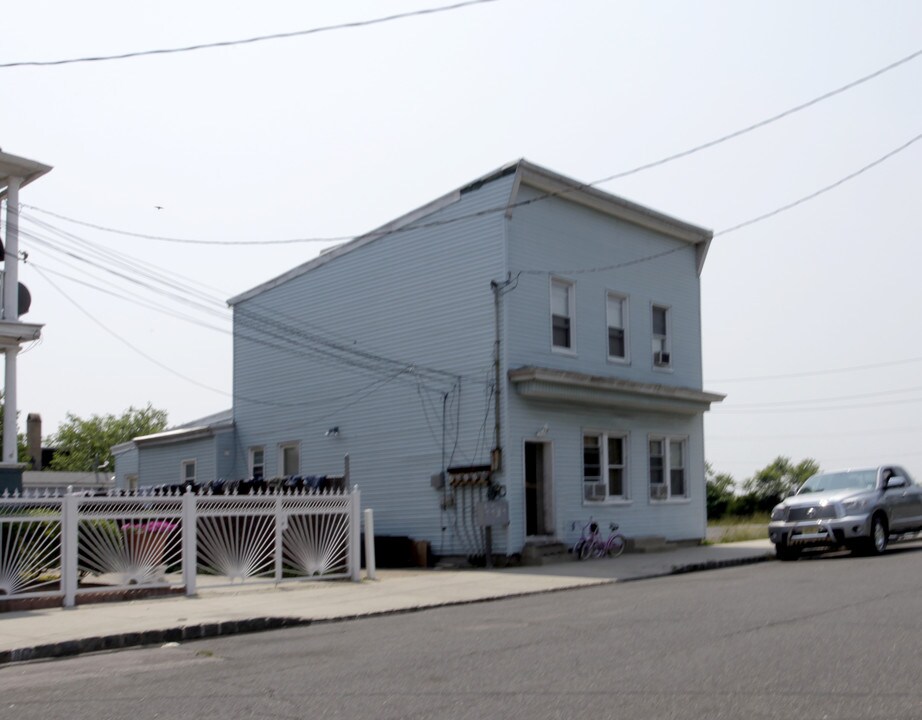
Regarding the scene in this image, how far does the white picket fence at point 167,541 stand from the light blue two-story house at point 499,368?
3.76 metres

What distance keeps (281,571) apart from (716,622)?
823 cm

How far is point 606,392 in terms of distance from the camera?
23812 millimetres

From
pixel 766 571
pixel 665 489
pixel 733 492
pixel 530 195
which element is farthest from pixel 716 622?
pixel 733 492

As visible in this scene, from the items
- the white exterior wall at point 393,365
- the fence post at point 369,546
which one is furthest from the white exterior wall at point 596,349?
the fence post at point 369,546

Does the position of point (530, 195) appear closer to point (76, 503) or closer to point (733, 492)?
point (76, 503)

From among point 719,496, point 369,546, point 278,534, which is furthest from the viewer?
point 719,496

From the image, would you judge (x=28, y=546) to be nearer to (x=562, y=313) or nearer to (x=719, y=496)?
(x=562, y=313)

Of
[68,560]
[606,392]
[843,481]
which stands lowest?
[68,560]

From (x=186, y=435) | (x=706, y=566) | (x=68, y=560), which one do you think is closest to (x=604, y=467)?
(x=706, y=566)

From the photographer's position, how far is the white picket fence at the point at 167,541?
48.4 ft

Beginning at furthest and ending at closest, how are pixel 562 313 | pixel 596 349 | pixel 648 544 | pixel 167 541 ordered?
pixel 648 544 < pixel 596 349 < pixel 562 313 < pixel 167 541

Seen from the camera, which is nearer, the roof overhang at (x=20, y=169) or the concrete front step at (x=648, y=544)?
the roof overhang at (x=20, y=169)

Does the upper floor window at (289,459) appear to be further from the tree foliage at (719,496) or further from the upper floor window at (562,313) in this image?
the tree foliage at (719,496)

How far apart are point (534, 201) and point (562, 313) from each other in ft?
8.37
